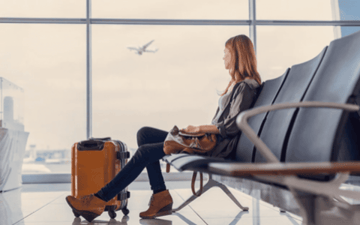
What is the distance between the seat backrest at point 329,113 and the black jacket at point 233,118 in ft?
1.74

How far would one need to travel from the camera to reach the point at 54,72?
4.35 m

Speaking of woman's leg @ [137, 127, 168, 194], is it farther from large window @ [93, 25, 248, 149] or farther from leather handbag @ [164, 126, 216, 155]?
large window @ [93, 25, 248, 149]

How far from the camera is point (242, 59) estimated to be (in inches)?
74.4

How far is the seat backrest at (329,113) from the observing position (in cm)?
93

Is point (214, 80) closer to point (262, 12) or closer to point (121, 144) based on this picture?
point (262, 12)

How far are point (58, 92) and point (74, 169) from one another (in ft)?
7.91

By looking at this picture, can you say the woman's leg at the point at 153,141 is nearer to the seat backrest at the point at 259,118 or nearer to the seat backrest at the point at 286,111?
the seat backrest at the point at 259,118

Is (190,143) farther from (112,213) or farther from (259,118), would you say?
(112,213)

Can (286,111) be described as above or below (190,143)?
above

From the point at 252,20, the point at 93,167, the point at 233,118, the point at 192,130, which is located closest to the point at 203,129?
the point at 192,130

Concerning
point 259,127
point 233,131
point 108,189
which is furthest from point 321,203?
point 108,189

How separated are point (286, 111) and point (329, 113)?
0.32 meters

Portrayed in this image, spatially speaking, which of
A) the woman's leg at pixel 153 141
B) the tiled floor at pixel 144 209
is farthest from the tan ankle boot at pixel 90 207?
the woman's leg at pixel 153 141

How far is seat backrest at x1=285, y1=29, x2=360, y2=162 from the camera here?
932 millimetres
